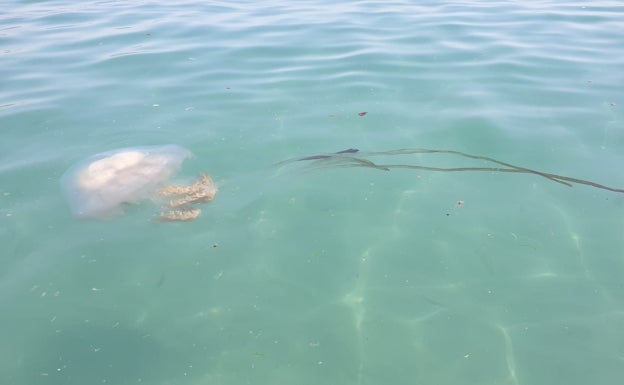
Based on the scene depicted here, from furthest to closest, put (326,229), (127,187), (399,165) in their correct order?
(399,165), (127,187), (326,229)

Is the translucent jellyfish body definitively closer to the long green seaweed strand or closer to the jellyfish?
the jellyfish

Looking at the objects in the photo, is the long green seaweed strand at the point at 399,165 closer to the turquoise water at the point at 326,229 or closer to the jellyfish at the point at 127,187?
the turquoise water at the point at 326,229

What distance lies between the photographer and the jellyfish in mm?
4690

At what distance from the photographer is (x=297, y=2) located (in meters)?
12.3

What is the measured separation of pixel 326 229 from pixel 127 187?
6.90 feet

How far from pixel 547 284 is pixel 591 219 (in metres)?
1.05

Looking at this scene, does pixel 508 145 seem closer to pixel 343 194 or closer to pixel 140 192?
pixel 343 194

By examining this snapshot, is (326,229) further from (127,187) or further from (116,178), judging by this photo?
(116,178)

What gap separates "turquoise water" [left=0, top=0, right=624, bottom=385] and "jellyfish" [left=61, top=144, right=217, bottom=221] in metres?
0.15

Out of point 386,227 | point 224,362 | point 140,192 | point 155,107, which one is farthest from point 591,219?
point 155,107

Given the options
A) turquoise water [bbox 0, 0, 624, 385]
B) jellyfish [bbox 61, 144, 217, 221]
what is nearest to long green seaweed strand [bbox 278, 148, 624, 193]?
turquoise water [bbox 0, 0, 624, 385]

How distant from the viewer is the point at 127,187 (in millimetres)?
4922

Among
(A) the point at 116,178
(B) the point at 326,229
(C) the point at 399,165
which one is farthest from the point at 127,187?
(C) the point at 399,165

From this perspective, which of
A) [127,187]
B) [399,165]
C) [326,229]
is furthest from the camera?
[399,165]
